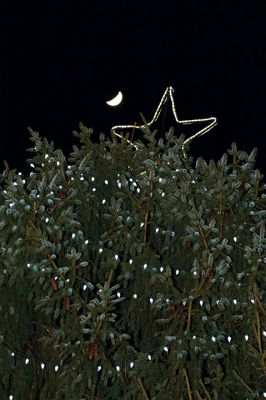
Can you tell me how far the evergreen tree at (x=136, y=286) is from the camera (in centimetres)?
348

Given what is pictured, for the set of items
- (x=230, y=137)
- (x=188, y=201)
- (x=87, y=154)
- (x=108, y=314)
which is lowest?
(x=108, y=314)

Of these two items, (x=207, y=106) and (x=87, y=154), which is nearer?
(x=87, y=154)

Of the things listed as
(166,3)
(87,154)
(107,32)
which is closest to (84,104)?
(107,32)

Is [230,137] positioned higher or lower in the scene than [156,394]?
higher

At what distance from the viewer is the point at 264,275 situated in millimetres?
3561

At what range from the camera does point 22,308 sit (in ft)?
12.1

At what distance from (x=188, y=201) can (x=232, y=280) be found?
0.38 m

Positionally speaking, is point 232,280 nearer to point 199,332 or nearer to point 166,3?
point 199,332

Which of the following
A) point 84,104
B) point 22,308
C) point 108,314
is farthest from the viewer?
point 84,104

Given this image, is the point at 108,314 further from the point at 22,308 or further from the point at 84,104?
the point at 84,104

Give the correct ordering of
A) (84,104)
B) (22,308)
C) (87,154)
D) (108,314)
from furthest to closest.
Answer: (84,104) → (87,154) → (22,308) → (108,314)

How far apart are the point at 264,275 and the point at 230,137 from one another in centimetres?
1207

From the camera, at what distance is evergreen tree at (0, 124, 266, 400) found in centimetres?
348

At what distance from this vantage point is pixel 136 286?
3.66 m
